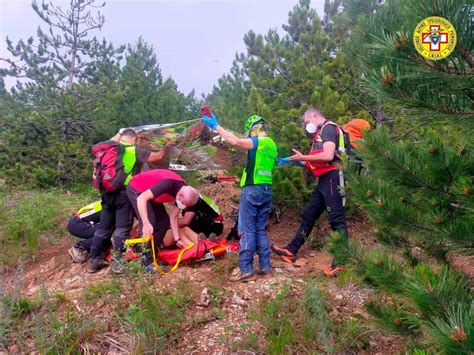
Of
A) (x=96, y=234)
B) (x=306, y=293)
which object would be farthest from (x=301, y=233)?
(x=96, y=234)

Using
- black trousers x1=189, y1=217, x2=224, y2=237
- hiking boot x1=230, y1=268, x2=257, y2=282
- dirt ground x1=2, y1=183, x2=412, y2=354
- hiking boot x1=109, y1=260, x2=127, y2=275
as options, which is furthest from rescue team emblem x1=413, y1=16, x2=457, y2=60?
black trousers x1=189, y1=217, x2=224, y2=237

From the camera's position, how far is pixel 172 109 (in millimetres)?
13438

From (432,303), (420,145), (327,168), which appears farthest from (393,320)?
(327,168)

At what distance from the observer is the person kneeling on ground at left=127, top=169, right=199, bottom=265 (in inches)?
169

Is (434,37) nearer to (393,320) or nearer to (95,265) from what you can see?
(393,320)

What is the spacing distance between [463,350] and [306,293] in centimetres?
216

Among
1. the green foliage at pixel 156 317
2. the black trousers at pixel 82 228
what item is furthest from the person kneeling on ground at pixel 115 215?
the green foliage at pixel 156 317

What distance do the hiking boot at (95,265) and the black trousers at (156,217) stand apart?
0.69 meters

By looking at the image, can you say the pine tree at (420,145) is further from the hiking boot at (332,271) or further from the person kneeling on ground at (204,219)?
the person kneeling on ground at (204,219)

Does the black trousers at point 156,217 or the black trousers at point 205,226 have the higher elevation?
the black trousers at point 156,217

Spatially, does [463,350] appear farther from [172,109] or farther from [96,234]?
[172,109]

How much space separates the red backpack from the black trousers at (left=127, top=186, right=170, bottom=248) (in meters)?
0.17

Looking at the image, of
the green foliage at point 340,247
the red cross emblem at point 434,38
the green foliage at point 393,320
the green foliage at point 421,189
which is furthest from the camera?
the green foliage at point 340,247

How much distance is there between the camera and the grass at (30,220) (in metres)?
6.06
